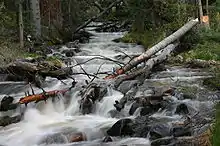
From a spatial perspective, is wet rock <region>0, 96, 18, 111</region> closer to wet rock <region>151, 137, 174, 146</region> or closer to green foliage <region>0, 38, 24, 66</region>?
wet rock <region>151, 137, 174, 146</region>

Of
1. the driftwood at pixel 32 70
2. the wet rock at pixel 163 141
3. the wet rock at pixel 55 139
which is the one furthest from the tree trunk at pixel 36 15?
the wet rock at pixel 163 141

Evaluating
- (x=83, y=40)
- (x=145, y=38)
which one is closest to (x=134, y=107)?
(x=145, y=38)

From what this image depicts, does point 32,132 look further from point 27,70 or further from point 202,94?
point 202,94

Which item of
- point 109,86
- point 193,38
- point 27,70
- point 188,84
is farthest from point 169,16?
point 27,70

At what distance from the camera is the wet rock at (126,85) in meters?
12.4

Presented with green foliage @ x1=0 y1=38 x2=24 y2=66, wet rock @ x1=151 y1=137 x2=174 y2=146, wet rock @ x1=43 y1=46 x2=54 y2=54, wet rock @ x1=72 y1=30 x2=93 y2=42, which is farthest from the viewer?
wet rock @ x1=72 y1=30 x2=93 y2=42

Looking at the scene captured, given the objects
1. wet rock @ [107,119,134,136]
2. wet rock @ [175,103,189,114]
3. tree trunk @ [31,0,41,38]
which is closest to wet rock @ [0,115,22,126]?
wet rock @ [107,119,134,136]

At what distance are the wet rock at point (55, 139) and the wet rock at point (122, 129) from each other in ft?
3.32

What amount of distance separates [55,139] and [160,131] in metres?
2.40

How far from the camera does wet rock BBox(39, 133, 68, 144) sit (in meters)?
9.70

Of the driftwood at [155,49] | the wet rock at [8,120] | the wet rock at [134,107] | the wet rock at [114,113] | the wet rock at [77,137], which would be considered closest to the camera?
the wet rock at [77,137]

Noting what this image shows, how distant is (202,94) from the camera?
12.0 m

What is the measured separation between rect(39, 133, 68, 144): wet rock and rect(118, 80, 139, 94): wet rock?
299cm

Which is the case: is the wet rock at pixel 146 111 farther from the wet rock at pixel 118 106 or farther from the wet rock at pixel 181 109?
the wet rock at pixel 118 106
